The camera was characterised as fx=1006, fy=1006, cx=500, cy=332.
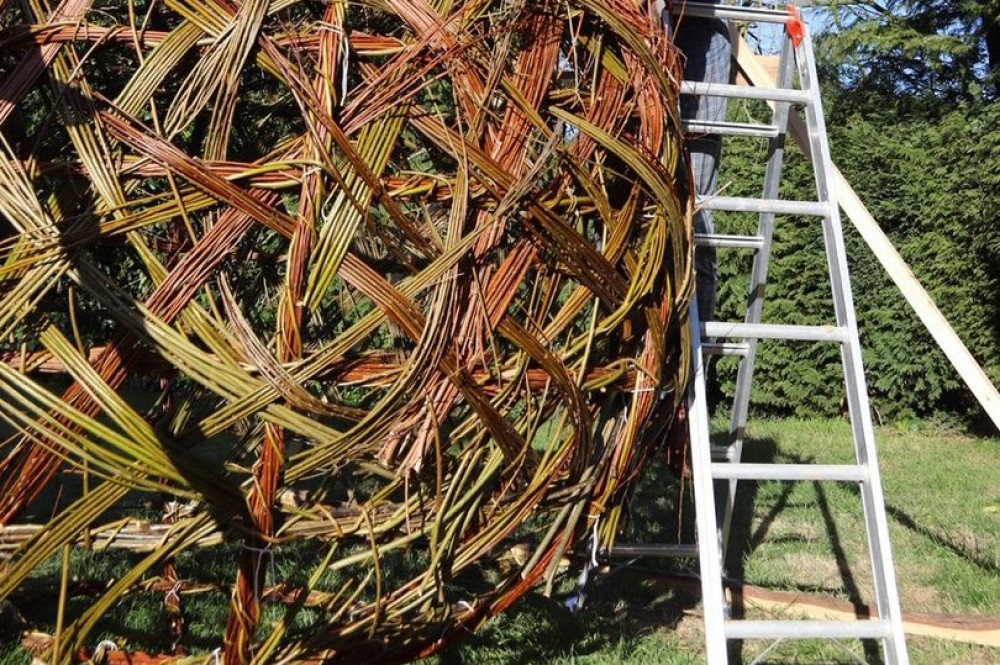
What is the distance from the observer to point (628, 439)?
6.94ft

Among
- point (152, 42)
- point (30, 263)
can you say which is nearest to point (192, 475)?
point (30, 263)

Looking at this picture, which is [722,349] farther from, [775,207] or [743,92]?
[743,92]

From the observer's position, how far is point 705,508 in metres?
2.42

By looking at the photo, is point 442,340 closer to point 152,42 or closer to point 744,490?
point 152,42

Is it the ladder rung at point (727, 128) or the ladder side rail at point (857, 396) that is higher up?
the ladder rung at point (727, 128)

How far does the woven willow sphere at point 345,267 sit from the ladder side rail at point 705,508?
33 centimetres

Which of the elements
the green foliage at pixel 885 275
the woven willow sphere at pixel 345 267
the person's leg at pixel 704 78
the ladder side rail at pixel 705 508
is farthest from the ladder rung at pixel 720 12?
the green foliage at pixel 885 275

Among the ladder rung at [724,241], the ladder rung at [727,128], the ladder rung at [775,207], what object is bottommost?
the ladder rung at [724,241]

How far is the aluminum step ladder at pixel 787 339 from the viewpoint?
94.3 inches

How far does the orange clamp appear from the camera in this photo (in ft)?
9.70

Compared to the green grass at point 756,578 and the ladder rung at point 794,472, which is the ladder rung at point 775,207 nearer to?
the ladder rung at point 794,472

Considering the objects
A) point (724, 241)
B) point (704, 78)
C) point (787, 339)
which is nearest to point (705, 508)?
point (787, 339)

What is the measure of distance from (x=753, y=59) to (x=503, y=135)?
1583 millimetres

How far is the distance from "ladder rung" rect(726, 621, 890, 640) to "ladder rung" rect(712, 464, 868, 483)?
1.15 ft
